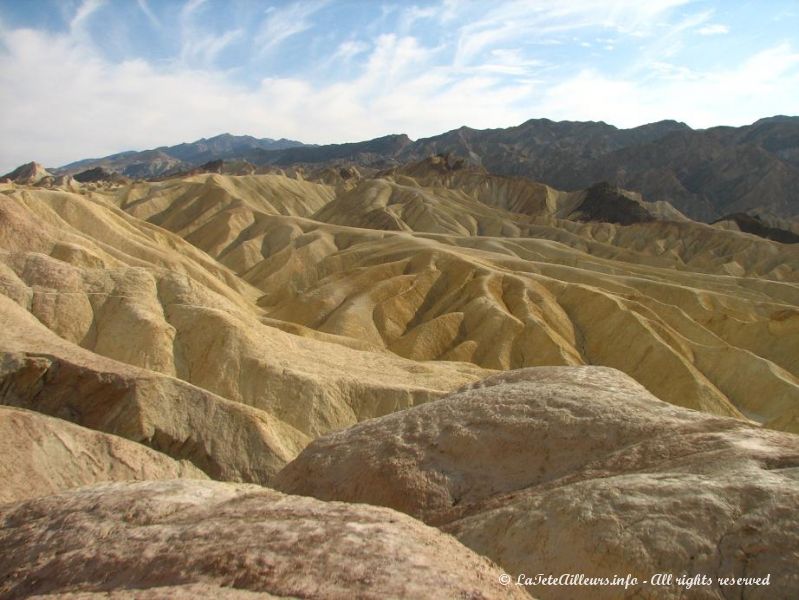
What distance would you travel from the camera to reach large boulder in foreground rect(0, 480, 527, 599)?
4930 millimetres

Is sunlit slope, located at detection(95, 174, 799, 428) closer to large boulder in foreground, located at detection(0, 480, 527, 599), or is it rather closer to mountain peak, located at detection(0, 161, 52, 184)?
large boulder in foreground, located at detection(0, 480, 527, 599)

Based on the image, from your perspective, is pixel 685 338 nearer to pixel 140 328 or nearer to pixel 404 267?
pixel 404 267

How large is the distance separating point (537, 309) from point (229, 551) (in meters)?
41.7

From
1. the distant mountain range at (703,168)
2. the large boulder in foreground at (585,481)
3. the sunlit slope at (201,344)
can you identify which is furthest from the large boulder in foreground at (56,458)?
the distant mountain range at (703,168)

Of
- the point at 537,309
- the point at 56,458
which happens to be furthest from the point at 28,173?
the point at 56,458

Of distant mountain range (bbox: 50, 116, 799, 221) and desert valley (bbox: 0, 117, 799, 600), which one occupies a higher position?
distant mountain range (bbox: 50, 116, 799, 221)

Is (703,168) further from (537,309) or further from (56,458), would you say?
(56,458)

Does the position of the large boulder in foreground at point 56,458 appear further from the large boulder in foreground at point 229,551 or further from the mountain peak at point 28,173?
the mountain peak at point 28,173

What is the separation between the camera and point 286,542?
17.8 feet

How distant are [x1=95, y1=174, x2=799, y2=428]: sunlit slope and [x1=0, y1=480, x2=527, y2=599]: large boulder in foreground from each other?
27646mm

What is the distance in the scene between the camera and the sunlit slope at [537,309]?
39781 millimetres

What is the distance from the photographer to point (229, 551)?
5344 millimetres

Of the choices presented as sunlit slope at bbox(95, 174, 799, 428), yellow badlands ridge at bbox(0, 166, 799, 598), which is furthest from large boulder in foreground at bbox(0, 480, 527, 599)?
sunlit slope at bbox(95, 174, 799, 428)

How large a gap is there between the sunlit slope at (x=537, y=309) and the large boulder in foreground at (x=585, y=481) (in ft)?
80.4
